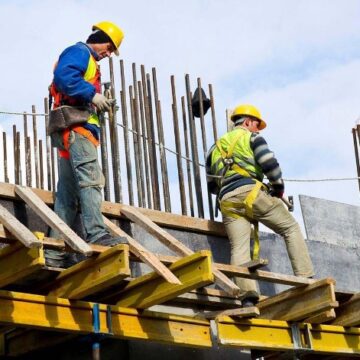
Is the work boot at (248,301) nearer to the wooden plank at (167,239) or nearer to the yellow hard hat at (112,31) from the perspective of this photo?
the wooden plank at (167,239)

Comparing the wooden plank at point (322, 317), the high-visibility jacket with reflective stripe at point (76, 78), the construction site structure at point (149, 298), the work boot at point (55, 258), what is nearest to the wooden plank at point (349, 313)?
the construction site structure at point (149, 298)

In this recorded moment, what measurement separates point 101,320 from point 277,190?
2.82m

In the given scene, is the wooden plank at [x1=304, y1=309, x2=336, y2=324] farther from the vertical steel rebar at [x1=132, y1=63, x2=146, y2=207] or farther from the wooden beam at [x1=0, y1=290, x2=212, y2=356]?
the vertical steel rebar at [x1=132, y1=63, x2=146, y2=207]

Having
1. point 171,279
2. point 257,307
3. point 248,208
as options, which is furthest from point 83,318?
point 248,208

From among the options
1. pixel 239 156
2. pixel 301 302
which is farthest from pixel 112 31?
pixel 301 302

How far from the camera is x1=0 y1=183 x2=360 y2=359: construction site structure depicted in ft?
25.8

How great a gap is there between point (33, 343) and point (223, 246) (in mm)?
2387

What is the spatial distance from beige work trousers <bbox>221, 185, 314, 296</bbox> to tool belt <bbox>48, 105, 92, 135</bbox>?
1944 millimetres

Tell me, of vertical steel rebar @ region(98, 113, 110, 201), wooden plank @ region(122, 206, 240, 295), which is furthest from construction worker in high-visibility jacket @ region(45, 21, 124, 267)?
vertical steel rebar @ region(98, 113, 110, 201)

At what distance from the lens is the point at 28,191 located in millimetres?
9000

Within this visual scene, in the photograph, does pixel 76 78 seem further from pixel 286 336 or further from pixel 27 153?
pixel 27 153

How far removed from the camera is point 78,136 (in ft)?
29.4

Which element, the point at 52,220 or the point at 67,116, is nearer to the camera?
the point at 52,220

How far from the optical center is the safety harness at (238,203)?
10.1m
